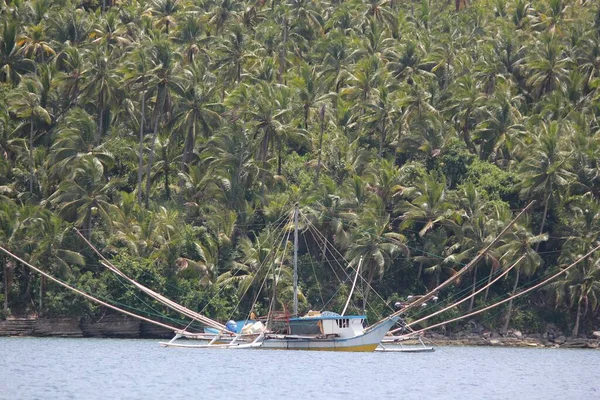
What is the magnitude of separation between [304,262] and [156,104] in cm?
1400

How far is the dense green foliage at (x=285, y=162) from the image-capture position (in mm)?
67312

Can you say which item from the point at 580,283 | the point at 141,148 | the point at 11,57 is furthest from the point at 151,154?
the point at 580,283

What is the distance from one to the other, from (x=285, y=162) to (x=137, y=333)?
18.7 metres

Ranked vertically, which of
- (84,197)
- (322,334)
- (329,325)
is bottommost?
(322,334)

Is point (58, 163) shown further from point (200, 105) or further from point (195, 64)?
point (195, 64)

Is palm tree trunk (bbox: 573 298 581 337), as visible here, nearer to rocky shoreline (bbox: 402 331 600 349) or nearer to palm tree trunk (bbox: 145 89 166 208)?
rocky shoreline (bbox: 402 331 600 349)

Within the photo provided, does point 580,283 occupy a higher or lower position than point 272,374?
higher

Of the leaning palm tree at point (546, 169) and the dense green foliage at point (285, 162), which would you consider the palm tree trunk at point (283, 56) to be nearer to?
the dense green foliage at point (285, 162)

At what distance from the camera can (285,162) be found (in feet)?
261

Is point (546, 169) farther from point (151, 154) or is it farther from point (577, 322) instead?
point (151, 154)

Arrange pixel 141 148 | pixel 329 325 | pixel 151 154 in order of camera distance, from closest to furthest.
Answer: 1. pixel 329 325
2. pixel 141 148
3. pixel 151 154

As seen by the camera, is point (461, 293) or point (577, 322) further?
point (461, 293)

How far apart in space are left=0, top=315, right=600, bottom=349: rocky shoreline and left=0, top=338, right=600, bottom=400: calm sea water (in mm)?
4691

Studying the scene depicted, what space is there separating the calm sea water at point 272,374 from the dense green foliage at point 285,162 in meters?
9.34
